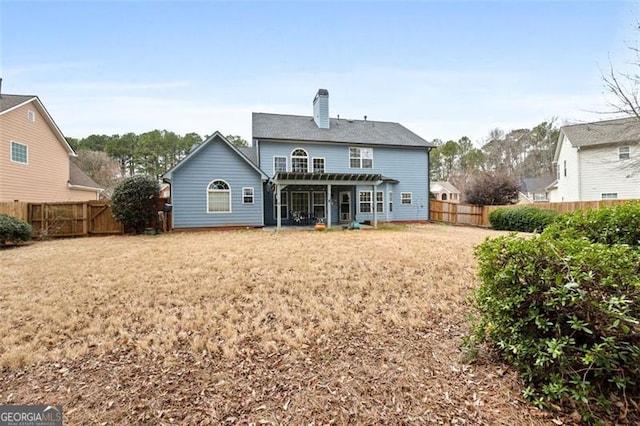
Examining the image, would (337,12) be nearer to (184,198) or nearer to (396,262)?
(396,262)

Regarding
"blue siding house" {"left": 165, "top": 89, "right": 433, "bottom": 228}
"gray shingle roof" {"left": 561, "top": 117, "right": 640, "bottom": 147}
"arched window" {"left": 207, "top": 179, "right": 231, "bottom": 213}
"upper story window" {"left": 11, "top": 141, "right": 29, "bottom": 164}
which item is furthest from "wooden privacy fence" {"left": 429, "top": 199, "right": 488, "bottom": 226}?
"upper story window" {"left": 11, "top": 141, "right": 29, "bottom": 164}

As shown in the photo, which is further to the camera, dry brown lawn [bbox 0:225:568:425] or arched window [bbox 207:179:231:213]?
arched window [bbox 207:179:231:213]

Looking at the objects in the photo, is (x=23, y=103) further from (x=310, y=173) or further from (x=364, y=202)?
(x=364, y=202)

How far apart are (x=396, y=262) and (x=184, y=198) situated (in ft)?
36.8

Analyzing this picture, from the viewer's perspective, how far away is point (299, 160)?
17.6m

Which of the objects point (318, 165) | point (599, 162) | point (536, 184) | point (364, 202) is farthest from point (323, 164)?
point (536, 184)

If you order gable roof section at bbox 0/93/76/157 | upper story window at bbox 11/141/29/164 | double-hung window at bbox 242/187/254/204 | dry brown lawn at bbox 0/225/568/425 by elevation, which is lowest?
dry brown lawn at bbox 0/225/568/425

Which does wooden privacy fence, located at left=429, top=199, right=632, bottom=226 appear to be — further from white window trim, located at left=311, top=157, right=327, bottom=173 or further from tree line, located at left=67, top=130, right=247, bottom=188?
tree line, located at left=67, top=130, right=247, bottom=188

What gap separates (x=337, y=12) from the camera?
9969 millimetres

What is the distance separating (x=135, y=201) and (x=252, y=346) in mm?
11891

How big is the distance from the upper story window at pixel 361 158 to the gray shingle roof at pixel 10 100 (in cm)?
1749

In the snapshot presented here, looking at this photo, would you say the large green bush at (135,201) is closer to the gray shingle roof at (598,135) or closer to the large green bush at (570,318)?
the large green bush at (570,318)

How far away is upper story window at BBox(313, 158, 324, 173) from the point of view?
58.8 feet

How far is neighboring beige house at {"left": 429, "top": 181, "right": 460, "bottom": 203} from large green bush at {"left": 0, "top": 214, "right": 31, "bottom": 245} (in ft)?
140
